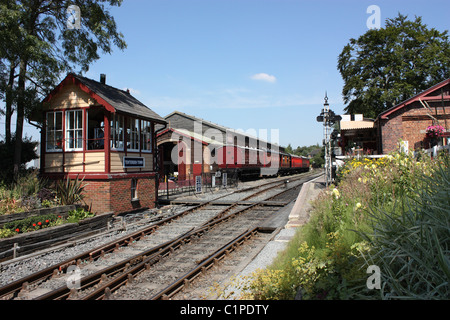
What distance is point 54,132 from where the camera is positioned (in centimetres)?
1270

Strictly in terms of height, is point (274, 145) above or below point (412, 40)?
below

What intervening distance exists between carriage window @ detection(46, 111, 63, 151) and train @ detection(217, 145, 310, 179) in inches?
559

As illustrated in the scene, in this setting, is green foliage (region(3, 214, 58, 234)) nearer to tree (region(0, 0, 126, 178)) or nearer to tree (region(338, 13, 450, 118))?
tree (region(0, 0, 126, 178))

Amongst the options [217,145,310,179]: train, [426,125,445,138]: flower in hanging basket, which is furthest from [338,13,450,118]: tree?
[426,125,445,138]: flower in hanging basket

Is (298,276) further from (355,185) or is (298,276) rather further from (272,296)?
(355,185)

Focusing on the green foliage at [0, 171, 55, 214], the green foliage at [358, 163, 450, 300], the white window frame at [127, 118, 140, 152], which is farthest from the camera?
the white window frame at [127, 118, 140, 152]

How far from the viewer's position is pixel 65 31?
13.0m

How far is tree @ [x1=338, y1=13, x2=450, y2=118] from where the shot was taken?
31281 millimetres

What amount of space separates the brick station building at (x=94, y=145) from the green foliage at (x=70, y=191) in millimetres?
242

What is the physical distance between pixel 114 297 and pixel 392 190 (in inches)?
205

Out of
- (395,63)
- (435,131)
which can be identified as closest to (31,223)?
(435,131)

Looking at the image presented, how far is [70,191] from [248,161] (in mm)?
20126

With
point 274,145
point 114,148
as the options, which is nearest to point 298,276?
point 114,148

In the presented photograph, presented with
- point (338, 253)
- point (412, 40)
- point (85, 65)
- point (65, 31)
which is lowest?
point (338, 253)
